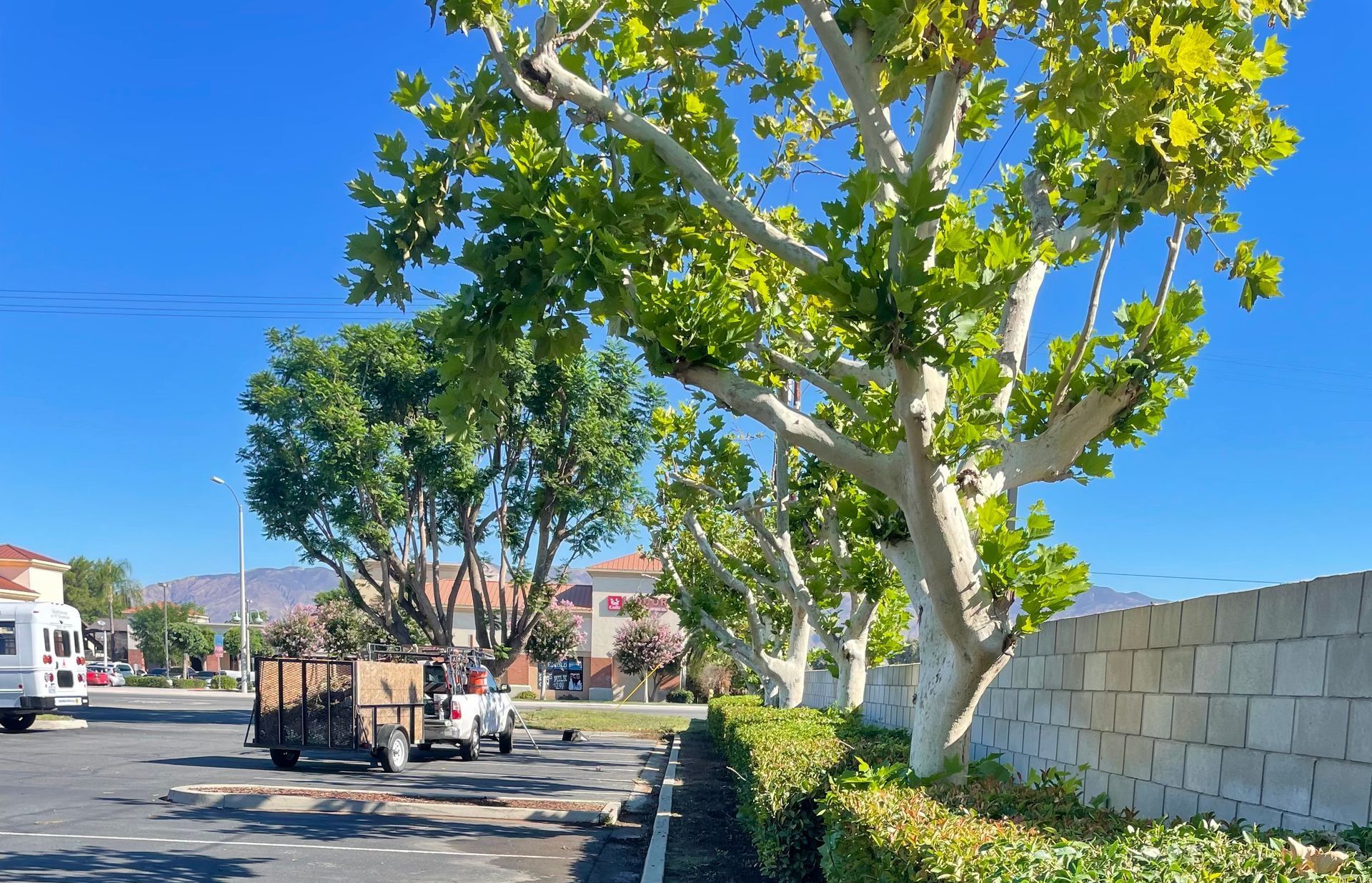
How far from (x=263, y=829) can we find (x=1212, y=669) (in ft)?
30.1

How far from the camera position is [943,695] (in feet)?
23.6

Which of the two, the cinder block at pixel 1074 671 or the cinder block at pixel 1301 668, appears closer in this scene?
the cinder block at pixel 1301 668

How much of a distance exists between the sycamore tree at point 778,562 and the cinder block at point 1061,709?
7.86 ft

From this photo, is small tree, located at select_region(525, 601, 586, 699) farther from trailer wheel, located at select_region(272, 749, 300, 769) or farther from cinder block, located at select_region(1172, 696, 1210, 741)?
cinder block, located at select_region(1172, 696, 1210, 741)

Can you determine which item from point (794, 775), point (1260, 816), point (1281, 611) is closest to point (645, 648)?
point (794, 775)

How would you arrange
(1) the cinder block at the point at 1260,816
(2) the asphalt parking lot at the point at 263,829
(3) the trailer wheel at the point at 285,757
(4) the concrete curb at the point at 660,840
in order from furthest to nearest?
(3) the trailer wheel at the point at 285,757
(4) the concrete curb at the point at 660,840
(2) the asphalt parking lot at the point at 263,829
(1) the cinder block at the point at 1260,816

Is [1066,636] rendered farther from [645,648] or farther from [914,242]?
[645,648]

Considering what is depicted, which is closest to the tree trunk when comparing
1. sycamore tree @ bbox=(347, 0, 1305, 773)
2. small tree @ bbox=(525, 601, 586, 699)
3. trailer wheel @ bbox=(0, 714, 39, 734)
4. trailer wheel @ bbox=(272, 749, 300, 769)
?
sycamore tree @ bbox=(347, 0, 1305, 773)

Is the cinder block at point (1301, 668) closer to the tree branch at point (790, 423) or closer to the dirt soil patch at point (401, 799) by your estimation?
the tree branch at point (790, 423)

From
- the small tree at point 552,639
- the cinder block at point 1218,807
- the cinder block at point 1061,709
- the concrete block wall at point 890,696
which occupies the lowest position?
the cinder block at point 1218,807

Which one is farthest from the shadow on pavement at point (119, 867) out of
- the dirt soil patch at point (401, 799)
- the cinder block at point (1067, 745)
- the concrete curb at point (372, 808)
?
the cinder block at point (1067, 745)

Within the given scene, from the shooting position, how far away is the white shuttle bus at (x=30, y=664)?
24234 mm

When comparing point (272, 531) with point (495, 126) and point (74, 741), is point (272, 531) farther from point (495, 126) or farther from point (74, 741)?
point (495, 126)

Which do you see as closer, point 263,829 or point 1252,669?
point 1252,669
